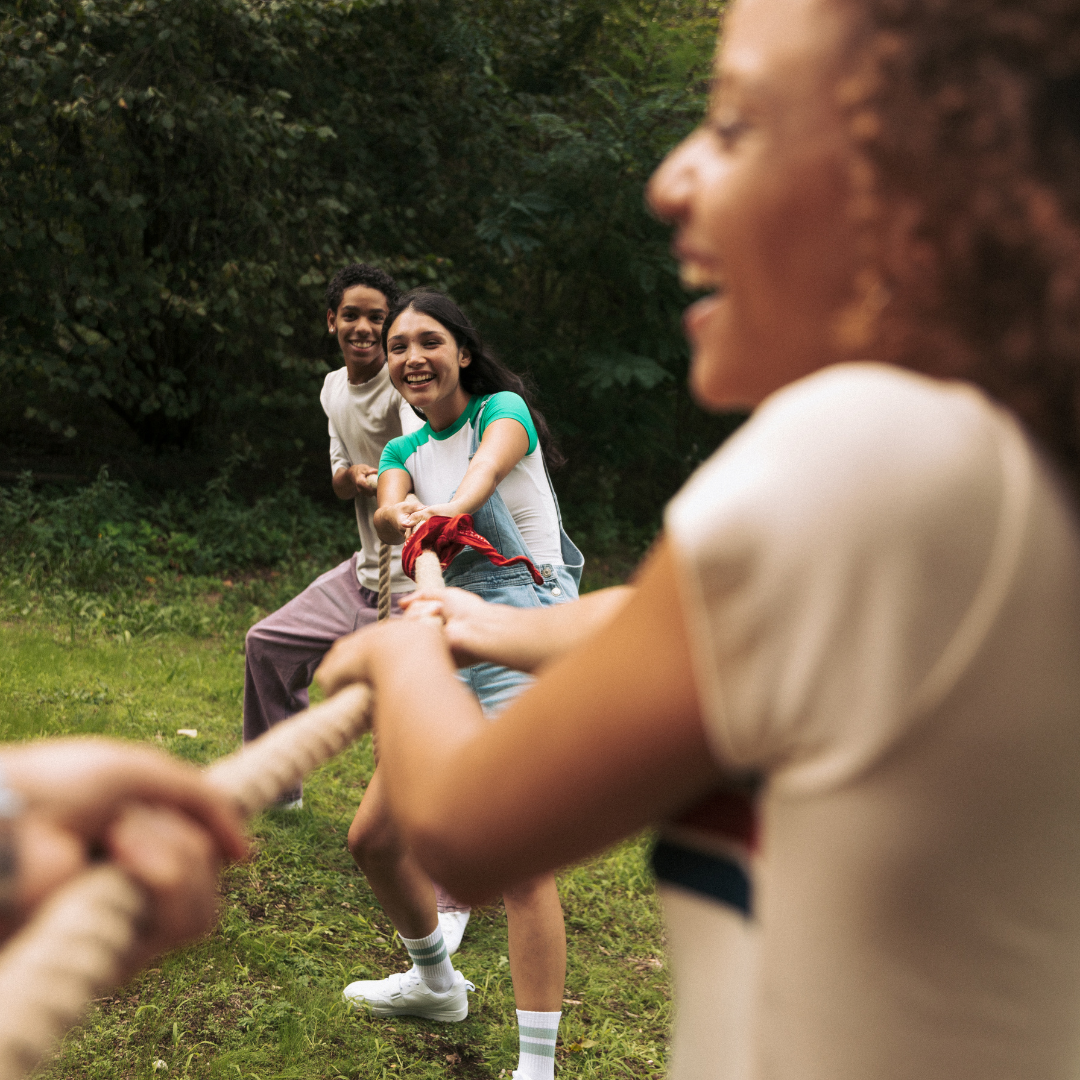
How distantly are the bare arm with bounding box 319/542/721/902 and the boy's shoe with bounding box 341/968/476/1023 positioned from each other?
297cm

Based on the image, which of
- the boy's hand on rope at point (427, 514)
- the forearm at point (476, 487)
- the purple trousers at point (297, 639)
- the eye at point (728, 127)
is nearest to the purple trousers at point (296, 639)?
the purple trousers at point (297, 639)

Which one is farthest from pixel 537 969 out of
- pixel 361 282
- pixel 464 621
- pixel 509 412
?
pixel 361 282

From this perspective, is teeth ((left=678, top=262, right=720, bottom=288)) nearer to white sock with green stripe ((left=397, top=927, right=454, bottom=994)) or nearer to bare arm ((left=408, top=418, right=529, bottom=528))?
bare arm ((left=408, top=418, right=529, bottom=528))

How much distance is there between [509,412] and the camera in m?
3.60

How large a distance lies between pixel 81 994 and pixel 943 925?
1.86 ft

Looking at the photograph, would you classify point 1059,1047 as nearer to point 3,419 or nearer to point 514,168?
point 514,168

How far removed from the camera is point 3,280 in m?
8.55

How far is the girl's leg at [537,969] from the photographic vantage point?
306 cm

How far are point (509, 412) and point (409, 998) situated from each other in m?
1.95

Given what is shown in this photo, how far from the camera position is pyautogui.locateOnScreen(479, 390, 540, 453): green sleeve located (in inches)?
142

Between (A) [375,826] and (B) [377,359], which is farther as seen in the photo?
(B) [377,359]

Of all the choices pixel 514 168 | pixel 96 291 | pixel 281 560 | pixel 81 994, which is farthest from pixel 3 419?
pixel 81 994

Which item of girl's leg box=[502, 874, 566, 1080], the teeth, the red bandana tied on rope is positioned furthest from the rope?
the teeth

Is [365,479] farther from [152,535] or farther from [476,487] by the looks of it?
[152,535]
